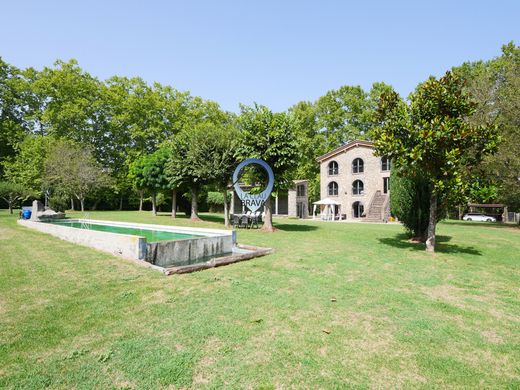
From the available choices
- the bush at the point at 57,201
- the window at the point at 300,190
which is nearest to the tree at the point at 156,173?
the bush at the point at 57,201

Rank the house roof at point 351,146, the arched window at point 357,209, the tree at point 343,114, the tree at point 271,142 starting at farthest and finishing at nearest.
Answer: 1. the tree at point 343,114
2. the arched window at point 357,209
3. the house roof at point 351,146
4. the tree at point 271,142

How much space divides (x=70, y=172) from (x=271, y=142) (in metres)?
22.7

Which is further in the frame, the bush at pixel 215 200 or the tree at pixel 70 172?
the bush at pixel 215 200

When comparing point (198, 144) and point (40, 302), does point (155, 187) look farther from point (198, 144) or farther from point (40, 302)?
point (40, 302)

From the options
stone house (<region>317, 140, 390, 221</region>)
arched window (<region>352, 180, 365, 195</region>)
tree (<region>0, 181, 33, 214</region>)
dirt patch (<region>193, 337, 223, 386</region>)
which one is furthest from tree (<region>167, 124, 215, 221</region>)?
arched window (<region>352, 180, 365, 195</region>)

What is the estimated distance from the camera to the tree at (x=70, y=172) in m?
29.0

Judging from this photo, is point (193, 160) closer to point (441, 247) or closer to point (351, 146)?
point (441, 247)

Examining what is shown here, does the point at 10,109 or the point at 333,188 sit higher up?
the point at 10,109

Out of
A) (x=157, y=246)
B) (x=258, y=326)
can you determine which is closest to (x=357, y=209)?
(x=157, y=246)

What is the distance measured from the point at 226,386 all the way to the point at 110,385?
118 centimetres

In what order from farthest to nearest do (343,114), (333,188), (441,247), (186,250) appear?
1. (343,114)
2. (333,188)
3. (441,247)
4. (186,250)

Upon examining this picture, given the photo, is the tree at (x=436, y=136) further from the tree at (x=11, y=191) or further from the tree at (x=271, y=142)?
the tree at (x=11, y=191)

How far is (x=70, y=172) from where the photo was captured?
1167 inches

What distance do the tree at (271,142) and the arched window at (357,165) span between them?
20.6 metres
